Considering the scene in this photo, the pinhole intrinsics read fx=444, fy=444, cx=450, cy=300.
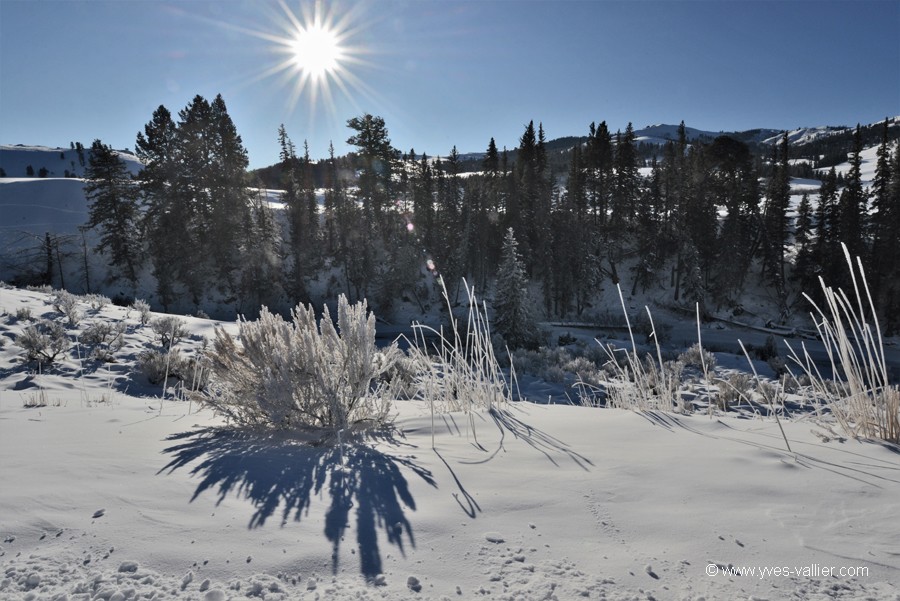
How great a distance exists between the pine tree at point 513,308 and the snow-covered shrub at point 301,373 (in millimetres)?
19565

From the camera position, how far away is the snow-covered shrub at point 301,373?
3.32 meters

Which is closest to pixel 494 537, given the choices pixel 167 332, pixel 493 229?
pixel 167 332

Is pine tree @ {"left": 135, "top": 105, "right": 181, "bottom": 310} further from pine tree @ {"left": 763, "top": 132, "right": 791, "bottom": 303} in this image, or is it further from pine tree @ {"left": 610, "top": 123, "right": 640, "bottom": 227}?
pine tree @ {"left": 763, "top": 132, "right": 791, "bottom": 303}

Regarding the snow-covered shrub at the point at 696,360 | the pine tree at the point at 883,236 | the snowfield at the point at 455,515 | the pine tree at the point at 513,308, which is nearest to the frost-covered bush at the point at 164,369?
the snowfield at the point at 455,515

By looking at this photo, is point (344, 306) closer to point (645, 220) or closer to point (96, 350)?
point (96, 350)

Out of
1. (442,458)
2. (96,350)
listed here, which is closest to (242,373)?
(442,458)

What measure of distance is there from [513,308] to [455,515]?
22.3 m

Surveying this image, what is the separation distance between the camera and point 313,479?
91.3 inches

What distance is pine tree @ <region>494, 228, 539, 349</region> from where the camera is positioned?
23.2 m

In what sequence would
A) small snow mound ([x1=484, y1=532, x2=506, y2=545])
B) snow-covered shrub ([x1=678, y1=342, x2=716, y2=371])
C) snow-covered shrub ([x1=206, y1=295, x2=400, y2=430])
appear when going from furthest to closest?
snow-covered shrub ([x1=678, y1=342, x2=716, y2=371]) → snow-covered shrub ([x1=206, y1=295, x2=400, y2=430]) → small snow mound ([x1=484, y1=532, x2=506, y2=545])

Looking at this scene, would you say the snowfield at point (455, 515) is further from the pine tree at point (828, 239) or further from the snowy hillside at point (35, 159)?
the snowy hillside at point (35, 159)

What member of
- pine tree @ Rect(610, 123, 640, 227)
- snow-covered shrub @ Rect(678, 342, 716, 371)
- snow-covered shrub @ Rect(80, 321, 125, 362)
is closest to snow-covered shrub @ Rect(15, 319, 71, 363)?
snow-covered shrub @ Rect(80, 321, 125, 362)

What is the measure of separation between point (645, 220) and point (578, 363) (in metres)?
30.3

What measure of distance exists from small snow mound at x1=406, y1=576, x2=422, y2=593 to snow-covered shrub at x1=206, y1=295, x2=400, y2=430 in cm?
198
